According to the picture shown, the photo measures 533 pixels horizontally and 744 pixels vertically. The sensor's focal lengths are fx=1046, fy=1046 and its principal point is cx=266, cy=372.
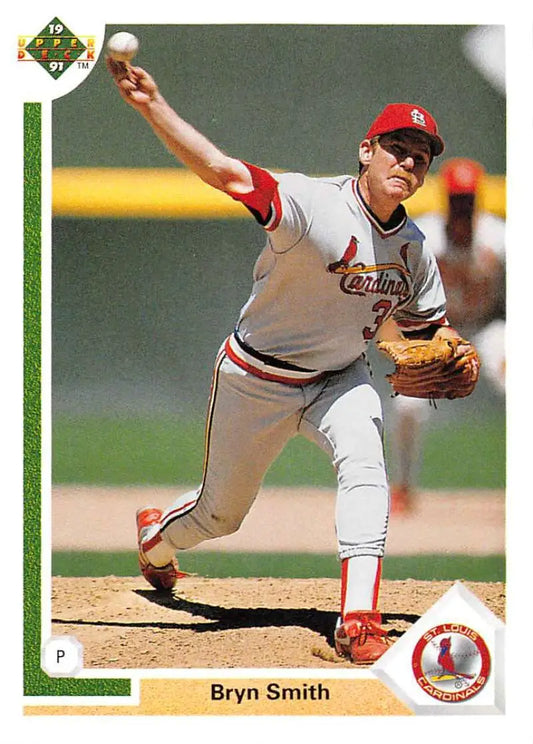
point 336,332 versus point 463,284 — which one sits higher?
point 463,284

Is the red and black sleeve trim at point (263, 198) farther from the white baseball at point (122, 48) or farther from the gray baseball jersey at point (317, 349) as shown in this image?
the white baseball at point (122, 48)

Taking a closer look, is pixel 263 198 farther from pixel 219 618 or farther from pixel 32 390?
pixel 219 618

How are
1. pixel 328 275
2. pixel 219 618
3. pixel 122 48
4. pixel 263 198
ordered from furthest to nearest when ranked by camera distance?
pixel 219 618, pixel 328 275, pixel 263 198, pixel 122 48

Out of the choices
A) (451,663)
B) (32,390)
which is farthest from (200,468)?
(451,663)

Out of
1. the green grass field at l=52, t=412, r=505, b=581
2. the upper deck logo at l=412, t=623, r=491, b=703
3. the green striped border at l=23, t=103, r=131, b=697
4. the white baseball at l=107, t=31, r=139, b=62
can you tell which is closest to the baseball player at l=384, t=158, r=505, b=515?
the green grass field at l=52, t=412, r=505, b=581

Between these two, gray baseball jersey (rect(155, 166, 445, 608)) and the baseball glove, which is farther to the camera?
the baseball glove

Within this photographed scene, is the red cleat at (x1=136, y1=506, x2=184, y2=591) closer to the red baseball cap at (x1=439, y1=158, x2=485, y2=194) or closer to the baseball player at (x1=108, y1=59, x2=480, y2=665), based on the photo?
the baseball player at (x1=108, y1=59, x2=480, y2=665)
